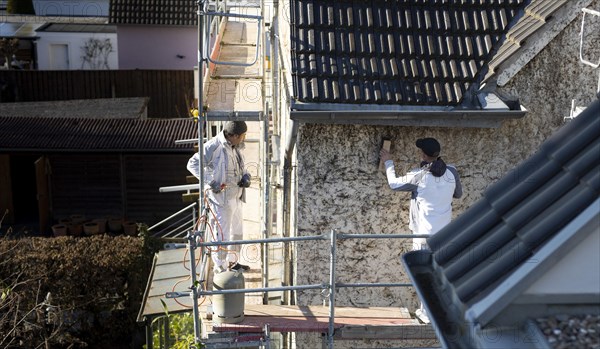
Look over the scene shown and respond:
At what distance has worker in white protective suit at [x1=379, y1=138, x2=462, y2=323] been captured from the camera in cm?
765

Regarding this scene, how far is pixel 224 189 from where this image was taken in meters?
9.00

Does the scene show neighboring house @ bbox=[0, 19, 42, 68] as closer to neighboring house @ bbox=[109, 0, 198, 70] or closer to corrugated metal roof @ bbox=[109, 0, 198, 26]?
neighboring house @ bbox=[109, 0, 198, 70]

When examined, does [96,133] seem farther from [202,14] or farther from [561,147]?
[561,147]

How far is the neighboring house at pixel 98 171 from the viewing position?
64.3 ft

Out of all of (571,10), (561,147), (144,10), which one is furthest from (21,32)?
(561,147)

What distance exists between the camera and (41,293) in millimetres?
12734

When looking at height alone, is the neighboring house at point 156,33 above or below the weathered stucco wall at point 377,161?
above

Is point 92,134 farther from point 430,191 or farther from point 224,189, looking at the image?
point 430,191

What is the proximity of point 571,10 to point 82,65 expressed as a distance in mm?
25589

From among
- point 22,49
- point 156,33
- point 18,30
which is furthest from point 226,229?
point 18,30

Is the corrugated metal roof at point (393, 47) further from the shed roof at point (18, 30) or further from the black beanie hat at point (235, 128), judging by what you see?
the shed roof at point (18, 30)

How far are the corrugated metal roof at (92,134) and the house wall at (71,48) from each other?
34.3 ft

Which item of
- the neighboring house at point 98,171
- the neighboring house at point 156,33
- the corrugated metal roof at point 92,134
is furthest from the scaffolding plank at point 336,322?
the neighboring house at point 156,33

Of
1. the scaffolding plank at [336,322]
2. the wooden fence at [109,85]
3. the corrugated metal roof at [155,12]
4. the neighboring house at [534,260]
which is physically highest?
the corrugated metal roof at [155,12]
